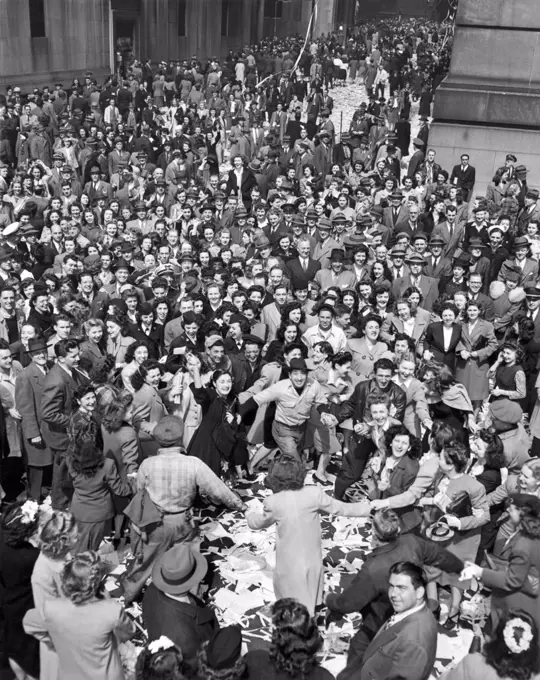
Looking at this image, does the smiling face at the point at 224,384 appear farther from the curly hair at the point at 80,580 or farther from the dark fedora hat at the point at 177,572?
the curly hair at the point at 80,580

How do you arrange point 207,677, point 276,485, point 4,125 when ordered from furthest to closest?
point 4,125 < point 276,485 < point 207,677

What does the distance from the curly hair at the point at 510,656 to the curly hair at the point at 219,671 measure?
1197mm

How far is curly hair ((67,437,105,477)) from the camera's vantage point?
5.91m

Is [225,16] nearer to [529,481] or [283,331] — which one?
[283,331]

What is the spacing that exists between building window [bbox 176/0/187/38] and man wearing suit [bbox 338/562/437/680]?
4077 centimetres

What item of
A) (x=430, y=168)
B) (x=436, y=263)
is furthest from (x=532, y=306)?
(x=430, y=168)

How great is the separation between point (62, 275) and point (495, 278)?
20.0 feet

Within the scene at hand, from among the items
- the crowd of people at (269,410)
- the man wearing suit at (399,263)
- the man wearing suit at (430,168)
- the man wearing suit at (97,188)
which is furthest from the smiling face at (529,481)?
the man wearing suit at (430,168)

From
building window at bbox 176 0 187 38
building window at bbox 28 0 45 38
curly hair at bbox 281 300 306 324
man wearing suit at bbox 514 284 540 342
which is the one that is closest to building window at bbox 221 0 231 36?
building window at bbox 176 0 187 38

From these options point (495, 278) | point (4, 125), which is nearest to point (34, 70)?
point (4, 125)

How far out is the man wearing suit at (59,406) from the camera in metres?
6.75

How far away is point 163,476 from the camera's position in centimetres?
567

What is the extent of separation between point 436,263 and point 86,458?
6.55 metres

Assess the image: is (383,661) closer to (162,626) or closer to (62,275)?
(162,626)
